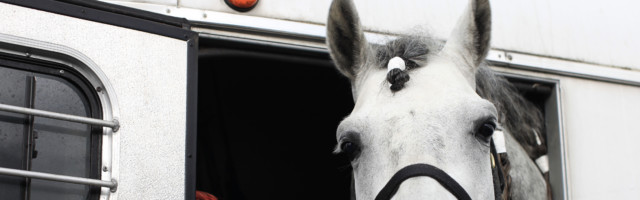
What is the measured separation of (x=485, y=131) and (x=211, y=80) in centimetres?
201

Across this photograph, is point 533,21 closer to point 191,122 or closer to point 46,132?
point 191,122

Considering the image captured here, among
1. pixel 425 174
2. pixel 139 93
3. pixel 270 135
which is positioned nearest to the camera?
pixel 425 174

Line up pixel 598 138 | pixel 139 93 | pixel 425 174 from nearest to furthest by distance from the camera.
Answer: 1. pixel 425 174
2. pixel 139 93
3. pixel 598 138

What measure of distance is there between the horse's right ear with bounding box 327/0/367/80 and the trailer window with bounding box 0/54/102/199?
902 millimetres

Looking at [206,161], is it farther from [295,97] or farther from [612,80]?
[612,80]

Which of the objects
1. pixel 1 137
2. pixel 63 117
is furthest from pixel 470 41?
pixel 1 137

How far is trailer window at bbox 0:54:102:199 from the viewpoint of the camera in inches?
102

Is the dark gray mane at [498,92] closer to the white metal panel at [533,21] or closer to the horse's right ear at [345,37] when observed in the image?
the horse's right ear at [345,37]

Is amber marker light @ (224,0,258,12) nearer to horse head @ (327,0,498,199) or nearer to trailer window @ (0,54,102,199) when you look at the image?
horse head @ (327,0,498,199)

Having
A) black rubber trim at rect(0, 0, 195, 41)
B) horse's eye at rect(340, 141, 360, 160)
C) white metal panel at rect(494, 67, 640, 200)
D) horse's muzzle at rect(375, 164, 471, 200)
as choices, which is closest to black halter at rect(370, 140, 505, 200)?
horse's muzzle at rect(375, 164, 471, 200)

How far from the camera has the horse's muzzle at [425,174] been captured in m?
2.42

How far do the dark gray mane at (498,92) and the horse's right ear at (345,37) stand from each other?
3.0 inches

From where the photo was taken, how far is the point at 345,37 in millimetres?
3178

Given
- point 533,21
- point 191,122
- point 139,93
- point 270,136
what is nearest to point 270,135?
point 270,136
